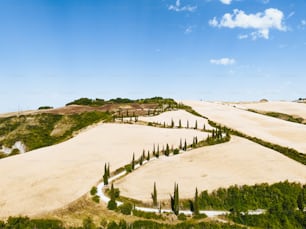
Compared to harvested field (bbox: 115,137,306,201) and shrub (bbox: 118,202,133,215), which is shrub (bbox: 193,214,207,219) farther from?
shrub (bbox: 118,202,133,215)

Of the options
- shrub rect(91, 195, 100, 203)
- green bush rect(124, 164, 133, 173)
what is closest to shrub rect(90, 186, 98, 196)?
shrub rect(91, 195, 100, 203)

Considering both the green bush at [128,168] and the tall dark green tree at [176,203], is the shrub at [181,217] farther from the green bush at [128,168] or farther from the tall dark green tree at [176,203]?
the green bush at [128,168]

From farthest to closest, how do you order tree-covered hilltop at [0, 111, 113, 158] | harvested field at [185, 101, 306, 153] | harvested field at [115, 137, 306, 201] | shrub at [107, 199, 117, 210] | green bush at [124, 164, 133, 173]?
1. tree-covered hilltop at [0, 111, 113, 158]
2. harvested field at [185, 101, 306, 153]
3. green bush at [124, 164, 133, 173]
4. harvested field at [115, 137, 306, 201]
5. shrub at [107, 199, 117, 210]

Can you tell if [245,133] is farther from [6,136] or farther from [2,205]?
[6,136]

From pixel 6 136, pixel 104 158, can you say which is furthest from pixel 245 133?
pixel 6 136

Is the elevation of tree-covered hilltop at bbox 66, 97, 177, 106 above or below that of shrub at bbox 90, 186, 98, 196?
above

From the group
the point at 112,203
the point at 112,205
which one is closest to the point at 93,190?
the point at 112,203
